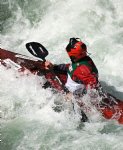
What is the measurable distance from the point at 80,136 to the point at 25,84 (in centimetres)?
171

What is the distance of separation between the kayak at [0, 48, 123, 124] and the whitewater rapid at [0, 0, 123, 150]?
13 centimetres

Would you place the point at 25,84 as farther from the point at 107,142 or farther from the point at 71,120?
the point at 107,142

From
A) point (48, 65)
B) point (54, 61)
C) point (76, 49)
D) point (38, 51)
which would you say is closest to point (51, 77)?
point (48, 65)

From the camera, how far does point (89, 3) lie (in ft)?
36.0

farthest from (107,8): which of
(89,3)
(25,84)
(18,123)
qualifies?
(18,123)

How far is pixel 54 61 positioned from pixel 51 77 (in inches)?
81.5

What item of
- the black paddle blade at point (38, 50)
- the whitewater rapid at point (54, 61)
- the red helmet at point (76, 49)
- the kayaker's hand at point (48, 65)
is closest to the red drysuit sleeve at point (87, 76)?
the red helmet at point (76, 49)

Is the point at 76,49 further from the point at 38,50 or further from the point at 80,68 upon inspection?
the point at 38,50

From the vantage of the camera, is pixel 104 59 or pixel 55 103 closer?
pixel 55 103

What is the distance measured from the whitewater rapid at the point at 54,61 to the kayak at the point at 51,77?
0.13 meters

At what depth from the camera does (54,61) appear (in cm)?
980

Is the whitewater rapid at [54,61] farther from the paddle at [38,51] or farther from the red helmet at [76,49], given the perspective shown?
the red helmet at [76,49]

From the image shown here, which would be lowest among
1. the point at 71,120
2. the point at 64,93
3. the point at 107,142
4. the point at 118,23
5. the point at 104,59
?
the point at 107,142

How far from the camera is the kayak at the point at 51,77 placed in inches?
281
